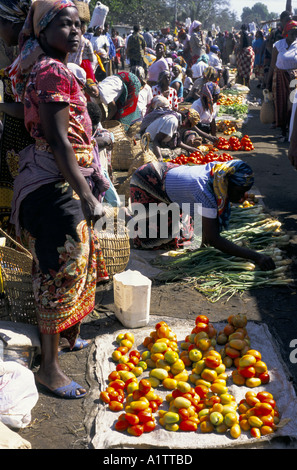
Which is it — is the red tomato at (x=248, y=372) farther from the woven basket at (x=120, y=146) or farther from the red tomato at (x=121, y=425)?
the woven basket at (x=120, y=146)

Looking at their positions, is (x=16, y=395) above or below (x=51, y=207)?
below

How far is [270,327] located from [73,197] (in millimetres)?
1739

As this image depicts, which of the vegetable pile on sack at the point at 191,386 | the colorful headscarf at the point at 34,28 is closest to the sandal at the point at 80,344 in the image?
the vegetable pile on sack at the point at 191,386

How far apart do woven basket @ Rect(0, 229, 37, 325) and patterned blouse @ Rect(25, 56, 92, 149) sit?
0.85 meters

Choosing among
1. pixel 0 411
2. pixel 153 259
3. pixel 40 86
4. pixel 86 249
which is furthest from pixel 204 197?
pixel 0 411

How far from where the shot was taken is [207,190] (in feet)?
13.5

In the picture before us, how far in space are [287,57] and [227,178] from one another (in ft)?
18.1

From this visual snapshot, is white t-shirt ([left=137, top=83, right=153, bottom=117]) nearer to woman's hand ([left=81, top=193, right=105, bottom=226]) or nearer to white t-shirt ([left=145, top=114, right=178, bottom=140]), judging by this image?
white t-shirt ([left=145, top=114, right=178, bottom=140])

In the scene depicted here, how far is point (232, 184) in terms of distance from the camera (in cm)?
404

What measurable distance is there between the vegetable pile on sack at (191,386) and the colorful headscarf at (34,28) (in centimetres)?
173

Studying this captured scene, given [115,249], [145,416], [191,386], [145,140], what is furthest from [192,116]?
[145,416]

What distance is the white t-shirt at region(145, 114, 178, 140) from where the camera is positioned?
665 cm

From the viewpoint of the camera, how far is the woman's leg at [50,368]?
2.85 meters

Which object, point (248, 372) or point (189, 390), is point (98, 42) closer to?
point (248, 372)
